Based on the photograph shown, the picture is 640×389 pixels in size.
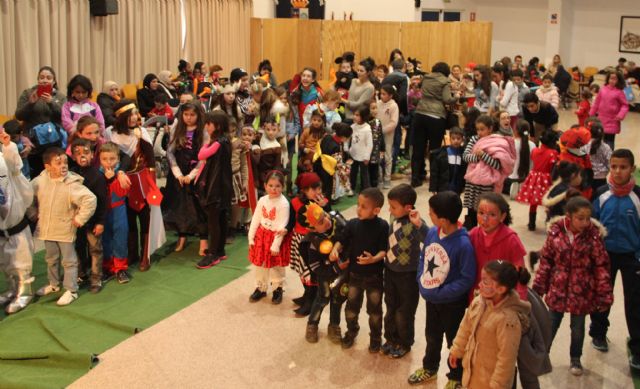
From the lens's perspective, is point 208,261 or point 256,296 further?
point 208,261

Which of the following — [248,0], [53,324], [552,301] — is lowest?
[53,324]

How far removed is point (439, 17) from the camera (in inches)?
826

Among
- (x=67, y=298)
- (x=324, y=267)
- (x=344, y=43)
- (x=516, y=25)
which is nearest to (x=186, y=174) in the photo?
(x=67, y=298)

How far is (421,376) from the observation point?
455cm

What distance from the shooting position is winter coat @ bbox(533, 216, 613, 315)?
14.4 feet

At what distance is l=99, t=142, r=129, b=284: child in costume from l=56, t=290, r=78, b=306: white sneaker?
477 millimetres

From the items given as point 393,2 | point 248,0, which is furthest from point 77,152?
point 393,2

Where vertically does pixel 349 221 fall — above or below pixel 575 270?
above

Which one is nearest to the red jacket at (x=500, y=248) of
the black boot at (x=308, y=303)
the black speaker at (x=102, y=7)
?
the black boot at (x=308, y=303)

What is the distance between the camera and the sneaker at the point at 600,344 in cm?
498

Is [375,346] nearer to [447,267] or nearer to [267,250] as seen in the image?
[447,267]

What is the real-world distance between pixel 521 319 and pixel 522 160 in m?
4.49

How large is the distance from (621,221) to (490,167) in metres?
1.96

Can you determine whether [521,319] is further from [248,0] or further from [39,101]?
[248,0]
